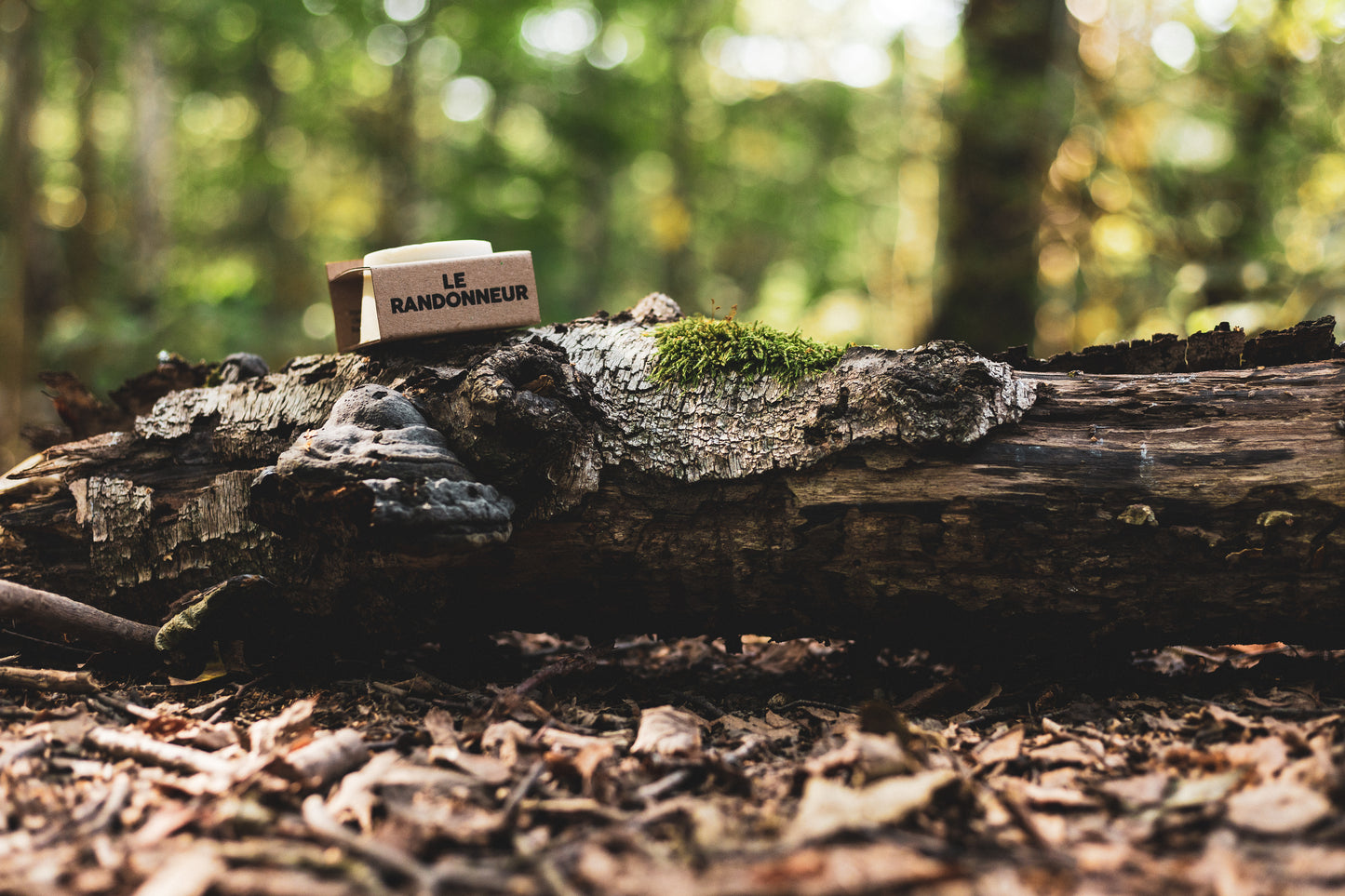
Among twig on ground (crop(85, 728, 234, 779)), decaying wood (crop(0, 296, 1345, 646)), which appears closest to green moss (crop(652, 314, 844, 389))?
decaying wood (crop(0, 296, 1345, 646))

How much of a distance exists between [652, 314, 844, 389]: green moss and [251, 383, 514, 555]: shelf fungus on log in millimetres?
823

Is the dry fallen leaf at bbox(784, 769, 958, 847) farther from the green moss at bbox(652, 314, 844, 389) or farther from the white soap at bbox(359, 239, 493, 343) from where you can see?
the white soap at bbox(359, 239, 493, 343)

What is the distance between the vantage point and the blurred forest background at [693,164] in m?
6.61

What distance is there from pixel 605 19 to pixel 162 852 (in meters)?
16.2

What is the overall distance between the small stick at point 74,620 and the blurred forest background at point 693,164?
3.07m

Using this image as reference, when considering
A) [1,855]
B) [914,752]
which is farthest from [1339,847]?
[1,855]

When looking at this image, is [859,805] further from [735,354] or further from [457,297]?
[457,297]

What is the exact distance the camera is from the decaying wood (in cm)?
229

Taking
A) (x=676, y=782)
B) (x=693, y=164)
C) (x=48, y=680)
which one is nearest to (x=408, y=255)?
(x=48, y=680)

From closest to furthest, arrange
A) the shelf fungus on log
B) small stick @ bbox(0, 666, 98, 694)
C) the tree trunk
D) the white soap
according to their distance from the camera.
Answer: the shelf fungus on log
small stick @ bbox(0, 666, 98, 694)
the white soap
the tree trunk

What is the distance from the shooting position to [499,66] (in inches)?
529

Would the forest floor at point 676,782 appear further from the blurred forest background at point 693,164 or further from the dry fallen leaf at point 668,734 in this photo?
the blurred forest background at point 693,164

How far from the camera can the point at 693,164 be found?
15227 mm

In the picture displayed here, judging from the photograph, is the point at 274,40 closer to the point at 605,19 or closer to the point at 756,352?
the point at 605,19
